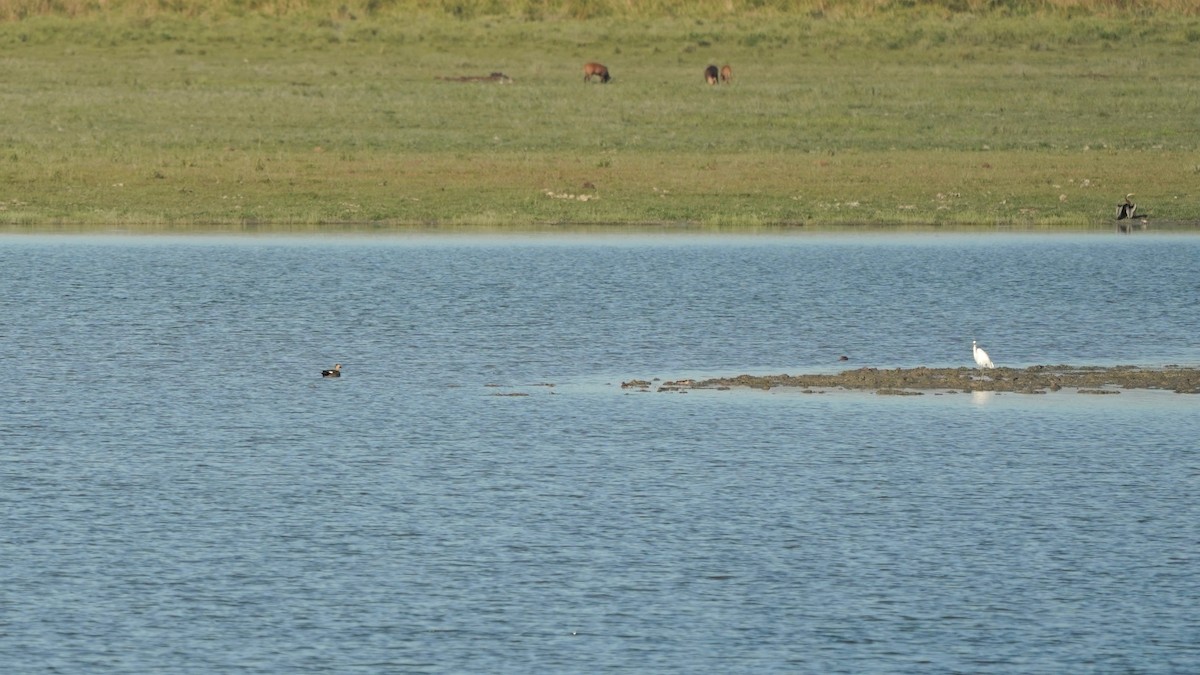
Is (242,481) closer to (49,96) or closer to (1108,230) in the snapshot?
(1108,230)

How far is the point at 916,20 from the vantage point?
71.6 metres

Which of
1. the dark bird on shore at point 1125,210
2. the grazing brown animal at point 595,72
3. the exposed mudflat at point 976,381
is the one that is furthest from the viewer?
the grazing brown animal at point 595,72

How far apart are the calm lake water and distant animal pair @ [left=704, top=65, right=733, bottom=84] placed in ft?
91.4

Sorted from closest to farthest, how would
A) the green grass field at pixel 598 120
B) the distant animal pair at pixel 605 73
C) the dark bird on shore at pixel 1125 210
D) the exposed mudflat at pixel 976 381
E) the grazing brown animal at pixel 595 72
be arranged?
the exposed mudflat at pixel 976 381 < the dark bird on shore at pixel 1125 210 < the green grass field at pixel 598 120 < the distant animal pair at pixel 605 73 < the grazing brown animal at pixel 595 72

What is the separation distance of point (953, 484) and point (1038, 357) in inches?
285

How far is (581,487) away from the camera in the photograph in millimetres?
16281

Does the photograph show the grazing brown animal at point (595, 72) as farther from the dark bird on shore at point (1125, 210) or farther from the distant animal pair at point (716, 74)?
the dark bird on shore at point (1125, 210)

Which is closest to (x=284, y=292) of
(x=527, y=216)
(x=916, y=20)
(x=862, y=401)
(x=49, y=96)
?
(x=527, y=216)

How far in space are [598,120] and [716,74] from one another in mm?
7715

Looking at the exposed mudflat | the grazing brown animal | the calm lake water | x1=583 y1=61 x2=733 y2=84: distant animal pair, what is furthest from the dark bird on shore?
the grazing brown animal

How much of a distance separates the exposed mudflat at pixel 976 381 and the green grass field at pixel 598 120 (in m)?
17.7

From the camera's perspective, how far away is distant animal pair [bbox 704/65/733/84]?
5769 centimetres

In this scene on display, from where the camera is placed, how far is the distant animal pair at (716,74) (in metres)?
57.7

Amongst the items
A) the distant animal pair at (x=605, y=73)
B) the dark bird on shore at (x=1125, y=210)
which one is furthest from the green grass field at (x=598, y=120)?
the distant animal pair at (x=605, y=73)
